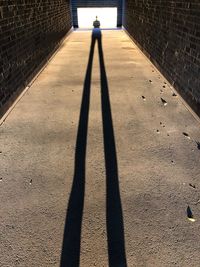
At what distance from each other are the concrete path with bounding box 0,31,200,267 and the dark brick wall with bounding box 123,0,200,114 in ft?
1.66

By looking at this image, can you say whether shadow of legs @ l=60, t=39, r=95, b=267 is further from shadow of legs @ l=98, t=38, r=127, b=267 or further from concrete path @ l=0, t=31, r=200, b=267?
shadow of legs @ l=98, t=38, r=127, b=267

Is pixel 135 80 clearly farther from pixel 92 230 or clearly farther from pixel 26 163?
pixel 92 230

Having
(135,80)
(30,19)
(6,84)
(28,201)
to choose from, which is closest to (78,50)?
(30,19)

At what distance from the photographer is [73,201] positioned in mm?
3076

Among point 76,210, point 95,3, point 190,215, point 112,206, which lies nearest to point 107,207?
point 112,206

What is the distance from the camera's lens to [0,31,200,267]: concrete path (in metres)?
2.50

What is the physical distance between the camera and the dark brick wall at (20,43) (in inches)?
209

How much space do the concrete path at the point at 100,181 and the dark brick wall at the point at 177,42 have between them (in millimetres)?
507

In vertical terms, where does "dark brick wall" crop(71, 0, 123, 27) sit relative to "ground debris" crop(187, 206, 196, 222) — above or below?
above

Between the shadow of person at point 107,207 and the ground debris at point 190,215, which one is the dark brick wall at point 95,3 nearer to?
the shadow of person at point 107,207

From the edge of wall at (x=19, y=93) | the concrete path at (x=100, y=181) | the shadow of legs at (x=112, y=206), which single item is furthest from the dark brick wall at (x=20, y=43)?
the shadow of legs at (x=112, y=206)

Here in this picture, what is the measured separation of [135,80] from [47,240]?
18.2ft

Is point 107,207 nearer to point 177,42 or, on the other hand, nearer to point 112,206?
point 112,206

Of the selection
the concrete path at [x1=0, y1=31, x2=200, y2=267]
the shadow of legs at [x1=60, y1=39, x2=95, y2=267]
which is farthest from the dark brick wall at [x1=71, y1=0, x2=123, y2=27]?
the shadow of legs at [x1=60, y1=39, x2=95, y2=267]
